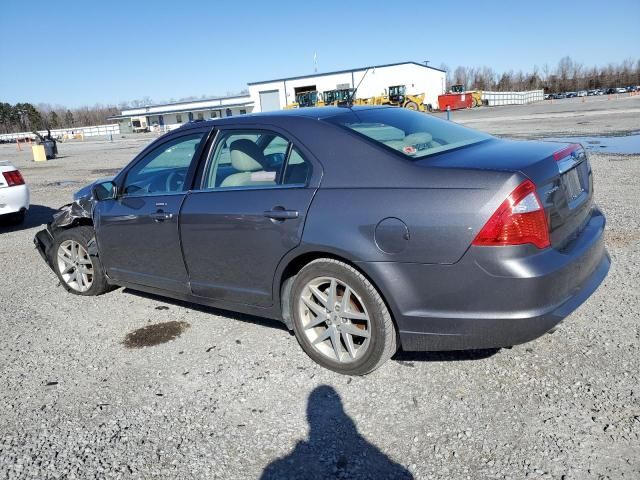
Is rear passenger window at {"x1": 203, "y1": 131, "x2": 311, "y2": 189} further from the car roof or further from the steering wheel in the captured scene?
the steering wheel

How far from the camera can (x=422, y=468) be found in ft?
7.98

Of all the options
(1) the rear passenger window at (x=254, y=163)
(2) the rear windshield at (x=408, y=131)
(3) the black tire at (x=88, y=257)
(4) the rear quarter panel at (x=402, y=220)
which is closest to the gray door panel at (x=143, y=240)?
(3) the black tire at (x=88, y=257)

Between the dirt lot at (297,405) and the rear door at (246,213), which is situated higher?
the rear door at (246,213)

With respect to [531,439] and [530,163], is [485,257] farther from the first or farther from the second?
[531,439]

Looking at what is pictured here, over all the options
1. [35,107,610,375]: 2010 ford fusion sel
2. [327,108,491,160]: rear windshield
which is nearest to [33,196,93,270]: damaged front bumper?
[35,107,610,375]: 2010 ford fusion sel

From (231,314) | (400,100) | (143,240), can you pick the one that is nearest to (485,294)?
(231,314)

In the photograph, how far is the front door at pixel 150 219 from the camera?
158 inches

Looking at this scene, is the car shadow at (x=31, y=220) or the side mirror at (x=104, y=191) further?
the car shadow at (x=31, y=220)

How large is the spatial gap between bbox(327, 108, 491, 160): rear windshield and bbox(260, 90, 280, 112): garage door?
75.1 meters

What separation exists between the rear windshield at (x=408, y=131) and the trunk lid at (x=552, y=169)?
0.16 metres

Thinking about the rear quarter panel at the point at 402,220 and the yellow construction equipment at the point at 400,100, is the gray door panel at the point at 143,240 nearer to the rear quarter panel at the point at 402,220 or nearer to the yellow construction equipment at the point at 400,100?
the rear quarter panel at the point at 402,220

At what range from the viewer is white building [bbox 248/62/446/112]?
70938 millimetres

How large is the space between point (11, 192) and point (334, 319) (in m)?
7.07

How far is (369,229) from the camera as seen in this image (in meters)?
2.93
